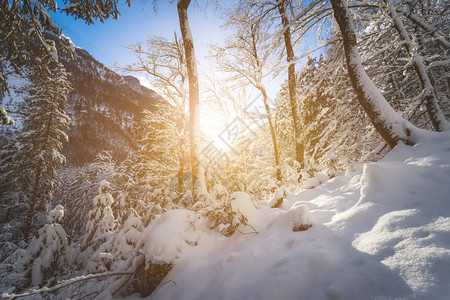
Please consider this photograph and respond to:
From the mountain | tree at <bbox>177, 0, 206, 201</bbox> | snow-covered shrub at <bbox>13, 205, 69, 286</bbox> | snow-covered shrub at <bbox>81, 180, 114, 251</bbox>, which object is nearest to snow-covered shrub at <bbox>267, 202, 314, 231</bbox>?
tree at <bbox>177, 0, 206, 201</bbox>

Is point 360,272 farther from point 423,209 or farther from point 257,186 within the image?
point 257,186

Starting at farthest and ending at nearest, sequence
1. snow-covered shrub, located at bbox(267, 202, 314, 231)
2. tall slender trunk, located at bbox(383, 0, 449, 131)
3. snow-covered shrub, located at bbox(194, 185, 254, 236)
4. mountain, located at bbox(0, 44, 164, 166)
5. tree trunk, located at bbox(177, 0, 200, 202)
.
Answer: mountain, located at bbox(0, 44, 164, 166) → tree trunk, located at bbox(177, 0, 200, 202) → tall slender trunk, located at bbox(383, 0, 449, 131) → snow-covered shrub, located at bbox(194, 185, 254, 236) → snow-covered shrub, located at bbox(267, 202, 314, 231)

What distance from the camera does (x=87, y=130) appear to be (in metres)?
101

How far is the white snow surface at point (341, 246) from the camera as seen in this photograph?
4.36 ft

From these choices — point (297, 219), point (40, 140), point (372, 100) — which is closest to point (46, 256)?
point (297, 219)

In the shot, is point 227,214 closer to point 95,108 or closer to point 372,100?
point 372,100

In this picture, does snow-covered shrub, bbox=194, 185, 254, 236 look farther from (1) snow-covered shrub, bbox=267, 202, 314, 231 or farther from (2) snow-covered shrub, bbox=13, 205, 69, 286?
(2) snow-covered shrub, bbox=13, 205, 69, 286

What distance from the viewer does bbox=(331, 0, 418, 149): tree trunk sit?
11.5 ft

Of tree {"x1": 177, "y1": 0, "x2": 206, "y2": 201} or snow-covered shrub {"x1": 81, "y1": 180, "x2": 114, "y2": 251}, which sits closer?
tree {"x1": 177, "y1": 0, "x2": 206, "y2": 201}

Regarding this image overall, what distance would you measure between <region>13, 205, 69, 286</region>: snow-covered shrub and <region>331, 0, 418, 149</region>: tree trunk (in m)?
7.70

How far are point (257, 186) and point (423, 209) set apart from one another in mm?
9880

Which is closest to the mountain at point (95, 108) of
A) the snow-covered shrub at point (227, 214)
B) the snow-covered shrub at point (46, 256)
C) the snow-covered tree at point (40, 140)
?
the snow-covered tree at point (40, 140)

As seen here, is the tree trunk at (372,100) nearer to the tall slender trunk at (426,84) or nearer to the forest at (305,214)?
the forest at (305,214)

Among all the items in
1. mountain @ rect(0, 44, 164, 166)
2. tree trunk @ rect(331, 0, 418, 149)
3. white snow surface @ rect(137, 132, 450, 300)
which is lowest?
white snow surface @ rect(137, 132, 450, 300)
